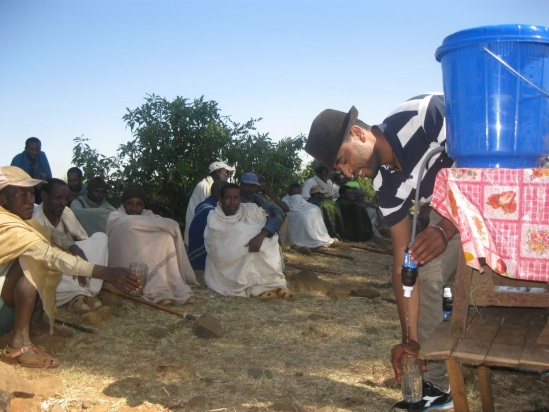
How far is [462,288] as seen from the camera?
2611 mm

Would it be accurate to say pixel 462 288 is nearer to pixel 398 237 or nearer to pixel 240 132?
pixel 398 237

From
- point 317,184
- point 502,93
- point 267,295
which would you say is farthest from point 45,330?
point 317,184

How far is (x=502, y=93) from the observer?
239cm

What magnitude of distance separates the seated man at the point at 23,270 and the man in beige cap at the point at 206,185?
4.20m

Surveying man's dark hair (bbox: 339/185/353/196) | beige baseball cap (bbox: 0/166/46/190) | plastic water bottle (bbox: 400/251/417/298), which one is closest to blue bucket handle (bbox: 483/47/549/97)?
plastic water bottle (bbox: 400/251/417/298)

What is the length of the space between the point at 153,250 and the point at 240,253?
3.33 ft

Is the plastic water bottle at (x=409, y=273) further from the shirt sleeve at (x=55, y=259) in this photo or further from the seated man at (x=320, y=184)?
the seated man at (x=320, y=184)

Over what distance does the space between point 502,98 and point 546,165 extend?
441 millimetres

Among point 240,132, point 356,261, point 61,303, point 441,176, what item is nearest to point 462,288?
point 441,176

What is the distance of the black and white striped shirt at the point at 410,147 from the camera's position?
298 cm

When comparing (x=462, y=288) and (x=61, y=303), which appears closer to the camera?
(x=462, y=288)

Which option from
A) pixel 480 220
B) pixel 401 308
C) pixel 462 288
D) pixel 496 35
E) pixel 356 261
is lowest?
pixel 356 261

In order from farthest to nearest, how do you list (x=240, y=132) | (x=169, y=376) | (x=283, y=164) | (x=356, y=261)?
1. (x=283, y=164)
2. (x=240, y=132)
3. (x=356, y=261)
4. (x=169, y=376)

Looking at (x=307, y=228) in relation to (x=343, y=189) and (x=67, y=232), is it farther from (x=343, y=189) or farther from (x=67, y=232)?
(x=67, y=232)
